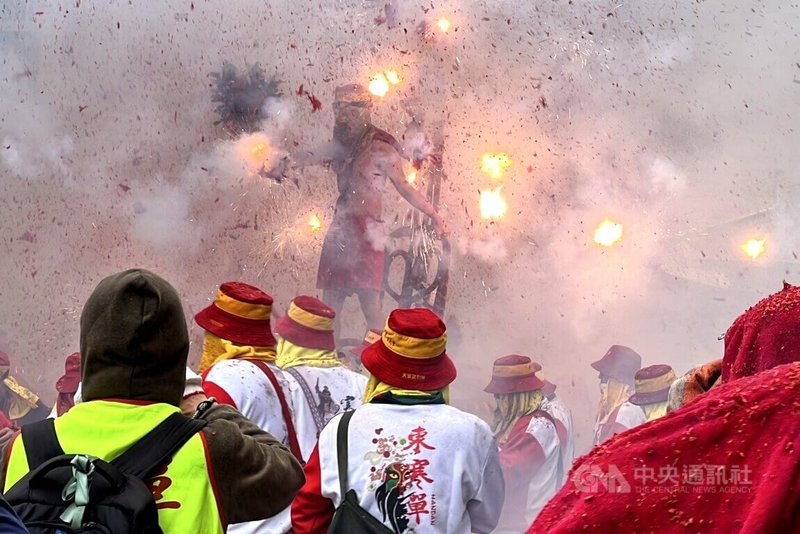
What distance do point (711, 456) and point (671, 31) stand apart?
25.1 ft

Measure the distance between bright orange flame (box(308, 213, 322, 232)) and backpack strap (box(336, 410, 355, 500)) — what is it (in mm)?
5191

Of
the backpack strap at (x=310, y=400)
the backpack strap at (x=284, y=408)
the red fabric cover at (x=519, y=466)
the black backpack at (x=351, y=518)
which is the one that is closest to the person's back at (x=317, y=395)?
the backpack strap at (x=310, y=400)

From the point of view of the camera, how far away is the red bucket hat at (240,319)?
339 cm

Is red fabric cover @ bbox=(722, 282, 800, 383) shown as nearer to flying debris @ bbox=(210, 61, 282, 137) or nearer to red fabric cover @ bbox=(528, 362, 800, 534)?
red fabric cover @ bbox=(528, 362, 800, 534)

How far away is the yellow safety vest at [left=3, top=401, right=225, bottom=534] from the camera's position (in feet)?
5.16

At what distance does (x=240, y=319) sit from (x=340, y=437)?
95 centimetres

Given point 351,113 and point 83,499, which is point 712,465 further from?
point 351,113

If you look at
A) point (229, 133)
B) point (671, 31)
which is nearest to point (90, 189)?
point (229, 133)

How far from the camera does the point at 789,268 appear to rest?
26.8ft

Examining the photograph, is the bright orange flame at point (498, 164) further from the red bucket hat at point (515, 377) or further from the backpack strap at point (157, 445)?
the backpack strap at point (157, 445)

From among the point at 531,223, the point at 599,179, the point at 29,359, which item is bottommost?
the point at 29,359

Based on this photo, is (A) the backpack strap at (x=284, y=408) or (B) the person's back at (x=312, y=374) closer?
(A) the backpack strap at (x=284, y=408)

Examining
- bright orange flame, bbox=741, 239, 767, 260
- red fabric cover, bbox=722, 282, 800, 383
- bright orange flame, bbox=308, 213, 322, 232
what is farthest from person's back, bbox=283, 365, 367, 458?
bright orange flame, bbox=741, 239, 767, 260

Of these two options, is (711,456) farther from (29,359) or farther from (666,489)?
(29,359)
